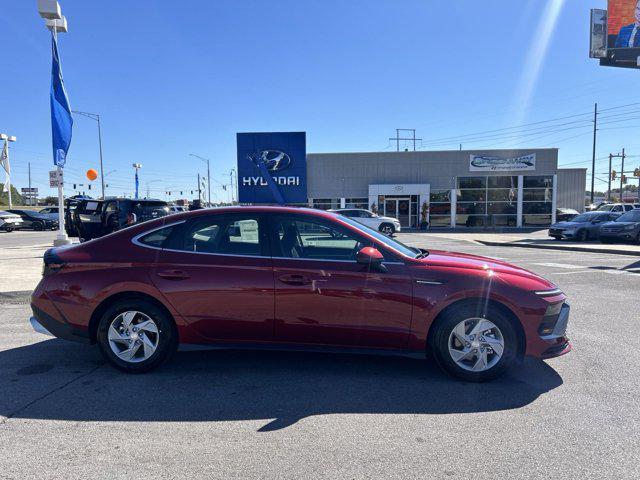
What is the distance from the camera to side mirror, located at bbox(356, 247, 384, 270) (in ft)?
12.3

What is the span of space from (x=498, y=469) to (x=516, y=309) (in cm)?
153

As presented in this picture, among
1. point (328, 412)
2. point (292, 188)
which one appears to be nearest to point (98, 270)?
point (328, 412)

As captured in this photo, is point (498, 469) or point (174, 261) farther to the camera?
point (174, 261)

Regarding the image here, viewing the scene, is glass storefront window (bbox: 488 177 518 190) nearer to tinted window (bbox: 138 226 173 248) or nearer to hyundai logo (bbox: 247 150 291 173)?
hyundai logo (bbox: 247 150 291 173)

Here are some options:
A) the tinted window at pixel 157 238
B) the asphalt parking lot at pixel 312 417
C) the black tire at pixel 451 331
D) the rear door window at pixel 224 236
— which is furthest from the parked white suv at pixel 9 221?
the black tire at pixel 451 331

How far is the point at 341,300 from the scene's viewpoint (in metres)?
3.85

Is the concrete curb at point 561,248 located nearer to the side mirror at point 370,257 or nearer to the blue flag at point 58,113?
the side mirror at point 370,257

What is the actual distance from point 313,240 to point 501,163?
33322 mm

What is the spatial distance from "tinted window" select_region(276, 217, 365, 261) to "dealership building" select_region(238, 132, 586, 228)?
98.4 ft

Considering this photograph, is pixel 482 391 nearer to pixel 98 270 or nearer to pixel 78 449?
pixel 78 449

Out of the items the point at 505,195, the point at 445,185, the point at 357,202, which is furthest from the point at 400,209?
the point at 505,195

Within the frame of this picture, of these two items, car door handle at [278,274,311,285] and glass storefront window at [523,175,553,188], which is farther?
glass storefront window at [523,175,553,188]

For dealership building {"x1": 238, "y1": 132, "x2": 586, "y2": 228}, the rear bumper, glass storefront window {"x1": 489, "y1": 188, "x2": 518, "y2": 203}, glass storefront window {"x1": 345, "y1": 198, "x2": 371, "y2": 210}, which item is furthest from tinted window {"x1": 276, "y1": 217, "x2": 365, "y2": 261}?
glass storefront window {"x1": 489, "y1": 188, "x2": 518, "y2": 203}

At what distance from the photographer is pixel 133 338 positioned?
409 centimetres
